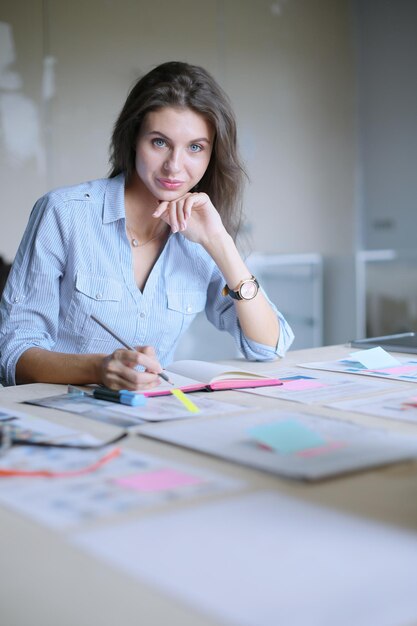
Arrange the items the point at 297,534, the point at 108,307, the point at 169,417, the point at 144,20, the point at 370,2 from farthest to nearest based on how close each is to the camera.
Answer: the point at 370,2 < the point at 144,20 < the point at 108,307 < the point at 169,417 < the point at 297,534

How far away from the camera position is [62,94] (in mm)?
3840

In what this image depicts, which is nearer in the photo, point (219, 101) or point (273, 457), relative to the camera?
point (273, 457)

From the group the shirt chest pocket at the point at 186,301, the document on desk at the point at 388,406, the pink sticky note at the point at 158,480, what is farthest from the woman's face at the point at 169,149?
the pink sticky note at the point at 158,480

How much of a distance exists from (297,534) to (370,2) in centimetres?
471

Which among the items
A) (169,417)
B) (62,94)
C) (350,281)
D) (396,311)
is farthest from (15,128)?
(169,417)

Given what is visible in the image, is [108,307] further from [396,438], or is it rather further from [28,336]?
[396,438]

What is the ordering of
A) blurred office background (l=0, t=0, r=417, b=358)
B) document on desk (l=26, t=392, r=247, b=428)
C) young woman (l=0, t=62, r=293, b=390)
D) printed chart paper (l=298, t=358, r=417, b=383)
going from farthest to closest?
blurred office background (l=0, t=0, r=417, b=358) < young woman (l=0, t=62, r=293, b=390) < printed chart paper (l=298, t=358, r=417, b=383) < document on desk (l=26, t=392, r=247, b=428)

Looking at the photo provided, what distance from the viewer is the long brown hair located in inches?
71.9

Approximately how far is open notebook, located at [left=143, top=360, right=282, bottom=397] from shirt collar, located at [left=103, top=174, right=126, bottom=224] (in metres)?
0.47

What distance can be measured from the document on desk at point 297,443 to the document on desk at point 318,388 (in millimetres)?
201

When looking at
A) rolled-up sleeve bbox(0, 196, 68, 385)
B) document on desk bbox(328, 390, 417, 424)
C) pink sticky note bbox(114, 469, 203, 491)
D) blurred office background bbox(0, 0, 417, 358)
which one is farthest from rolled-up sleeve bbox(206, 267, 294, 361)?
blurred office background bbox(0, 0, 417, 358)

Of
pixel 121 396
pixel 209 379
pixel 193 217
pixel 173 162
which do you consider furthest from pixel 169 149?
pixel 121 396

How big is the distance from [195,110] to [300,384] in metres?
0.75

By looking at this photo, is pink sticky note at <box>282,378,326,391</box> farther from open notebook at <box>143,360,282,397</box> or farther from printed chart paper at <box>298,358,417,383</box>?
printed chart paper at <box>298,358,417,383</box>
